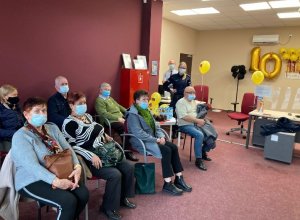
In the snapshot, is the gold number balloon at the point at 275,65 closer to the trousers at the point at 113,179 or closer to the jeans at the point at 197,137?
the jeans at the point at 197,137

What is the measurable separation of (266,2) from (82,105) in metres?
4.66

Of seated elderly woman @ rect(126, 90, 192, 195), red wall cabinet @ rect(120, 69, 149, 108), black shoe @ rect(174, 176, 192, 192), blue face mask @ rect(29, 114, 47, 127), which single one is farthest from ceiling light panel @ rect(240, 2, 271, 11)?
blue face mask @ rect(29, 114, 47, 127)

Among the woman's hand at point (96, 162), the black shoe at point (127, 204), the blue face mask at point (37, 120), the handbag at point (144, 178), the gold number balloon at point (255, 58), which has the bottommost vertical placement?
the black shoe at point (127, 204)

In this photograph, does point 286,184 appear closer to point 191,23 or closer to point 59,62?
point 59,62

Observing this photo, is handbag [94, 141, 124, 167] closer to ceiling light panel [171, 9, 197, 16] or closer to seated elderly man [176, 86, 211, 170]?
seated elderly man [176, 86, 211, 170]

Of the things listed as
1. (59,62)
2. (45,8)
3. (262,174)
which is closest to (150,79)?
(59,62)

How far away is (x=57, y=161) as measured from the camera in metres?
1.77

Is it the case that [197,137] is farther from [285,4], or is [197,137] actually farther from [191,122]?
[285,4]

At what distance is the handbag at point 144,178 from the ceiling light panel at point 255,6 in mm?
4452

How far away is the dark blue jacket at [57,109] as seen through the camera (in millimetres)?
3070

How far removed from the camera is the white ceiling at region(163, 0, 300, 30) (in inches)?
218

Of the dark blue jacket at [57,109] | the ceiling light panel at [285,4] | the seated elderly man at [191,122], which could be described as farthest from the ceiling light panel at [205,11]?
the dark blue jacket at [57,109]

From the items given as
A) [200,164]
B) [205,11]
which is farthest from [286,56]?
[200,164]

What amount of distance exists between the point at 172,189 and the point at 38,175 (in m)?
1.55
